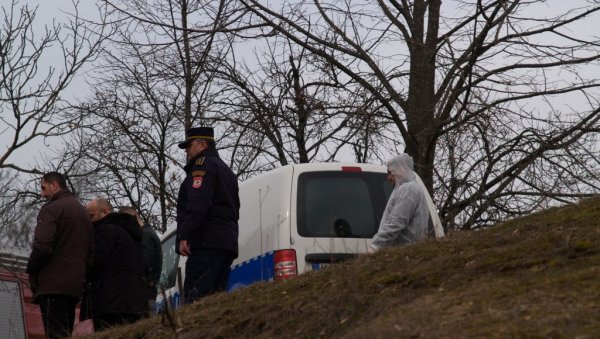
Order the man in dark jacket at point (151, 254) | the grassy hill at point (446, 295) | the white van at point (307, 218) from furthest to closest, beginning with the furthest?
the man in dark jacket at point (151, 254) < the white van at point (307, 218) < the grassy hill at point (446, 295)

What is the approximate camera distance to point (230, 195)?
8.88 m

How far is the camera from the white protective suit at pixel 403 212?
8.28 m

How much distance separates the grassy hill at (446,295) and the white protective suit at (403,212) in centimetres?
84

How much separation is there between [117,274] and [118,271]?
0.03 metres

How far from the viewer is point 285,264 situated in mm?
8578

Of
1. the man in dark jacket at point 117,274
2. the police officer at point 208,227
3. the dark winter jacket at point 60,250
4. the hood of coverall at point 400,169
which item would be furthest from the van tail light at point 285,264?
the dark winter jacket at point 60,250

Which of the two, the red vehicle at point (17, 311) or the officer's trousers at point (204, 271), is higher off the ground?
the red vehicle at point (17, 311)

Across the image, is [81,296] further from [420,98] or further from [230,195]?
[420,98]

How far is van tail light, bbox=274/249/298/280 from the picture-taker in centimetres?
853

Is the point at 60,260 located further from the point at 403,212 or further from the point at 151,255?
the point at 403,212

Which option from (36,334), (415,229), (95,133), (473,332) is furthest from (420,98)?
(473,332)

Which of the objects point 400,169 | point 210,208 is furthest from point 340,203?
point 210,208

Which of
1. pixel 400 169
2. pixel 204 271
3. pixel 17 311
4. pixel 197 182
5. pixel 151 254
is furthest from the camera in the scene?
pixel 17 311

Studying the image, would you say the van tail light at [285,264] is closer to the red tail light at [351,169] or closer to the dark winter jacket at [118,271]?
the red tail light at [351,169]
